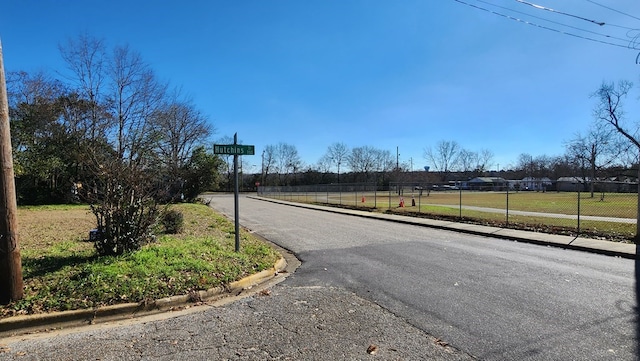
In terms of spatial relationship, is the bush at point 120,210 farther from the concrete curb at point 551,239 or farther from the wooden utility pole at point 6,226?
the concrete curb at point 551,239

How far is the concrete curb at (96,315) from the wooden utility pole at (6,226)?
61 cm

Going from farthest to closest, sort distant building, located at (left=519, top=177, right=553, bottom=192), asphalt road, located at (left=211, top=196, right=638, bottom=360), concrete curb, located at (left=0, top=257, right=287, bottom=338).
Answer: distant building, located at (left=519, top=177, right=553, bottom=192)
concrete curb, located at (left=0, top=257, right=287, bottom=338)
asphalt road, located at (left=211, top=196, right=638, bottom=360)

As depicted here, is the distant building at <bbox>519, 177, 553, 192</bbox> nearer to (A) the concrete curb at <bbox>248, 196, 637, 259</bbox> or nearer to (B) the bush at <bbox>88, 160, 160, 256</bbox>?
(A) the concrete curb at <bbox>248, 196, 637, 259</bbox>

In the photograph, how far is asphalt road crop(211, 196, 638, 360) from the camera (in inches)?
163

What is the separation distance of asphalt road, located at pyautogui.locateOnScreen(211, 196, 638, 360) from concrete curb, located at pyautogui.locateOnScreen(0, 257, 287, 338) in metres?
1.63

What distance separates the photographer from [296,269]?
8.20 metres

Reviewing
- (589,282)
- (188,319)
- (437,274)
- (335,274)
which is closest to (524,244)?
(589,282)

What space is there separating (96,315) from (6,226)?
1.72 m

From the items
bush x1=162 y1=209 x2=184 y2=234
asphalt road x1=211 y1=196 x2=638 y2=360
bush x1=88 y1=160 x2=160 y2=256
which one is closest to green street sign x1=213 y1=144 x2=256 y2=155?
bush x1=88 y1=160 x2=160 y2=256

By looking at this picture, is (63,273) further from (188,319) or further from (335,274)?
(335,274)

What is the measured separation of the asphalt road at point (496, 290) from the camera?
4.13 meters

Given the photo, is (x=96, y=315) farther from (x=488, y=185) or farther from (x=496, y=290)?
(x=488, y=185)

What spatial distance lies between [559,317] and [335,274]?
383cm

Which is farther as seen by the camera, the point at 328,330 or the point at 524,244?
the point at 524,244
